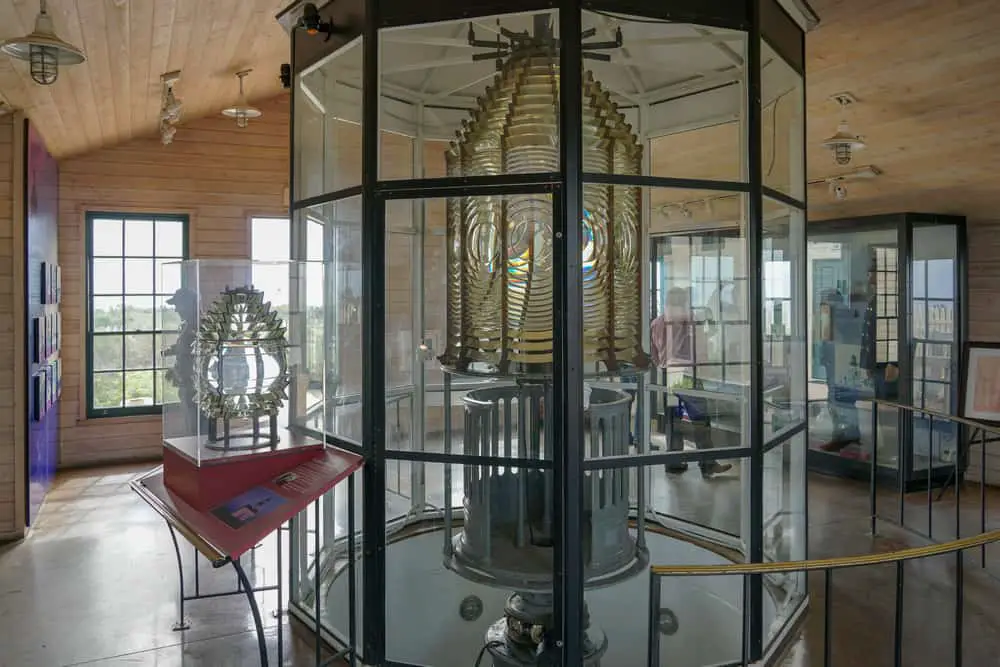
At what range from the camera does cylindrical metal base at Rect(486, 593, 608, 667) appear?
2494 millimetres

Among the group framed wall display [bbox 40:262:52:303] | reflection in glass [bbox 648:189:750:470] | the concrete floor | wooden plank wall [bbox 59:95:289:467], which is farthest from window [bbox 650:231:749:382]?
wooden plank wall [bbox 59:95:289:467]

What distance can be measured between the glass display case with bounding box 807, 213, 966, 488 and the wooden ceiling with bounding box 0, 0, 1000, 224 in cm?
24

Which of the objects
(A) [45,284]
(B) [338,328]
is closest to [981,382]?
(B) [338,328]

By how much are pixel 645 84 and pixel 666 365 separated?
100 centimetres

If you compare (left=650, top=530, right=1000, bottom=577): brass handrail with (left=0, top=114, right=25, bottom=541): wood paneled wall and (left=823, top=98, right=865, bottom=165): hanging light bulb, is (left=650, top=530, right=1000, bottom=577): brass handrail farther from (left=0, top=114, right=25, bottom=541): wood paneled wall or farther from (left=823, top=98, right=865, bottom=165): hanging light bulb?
(left=0, top=114, right=25, bottom=541): wood paneled wall

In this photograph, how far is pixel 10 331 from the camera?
4.18 meters

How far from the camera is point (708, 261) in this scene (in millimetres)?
2783

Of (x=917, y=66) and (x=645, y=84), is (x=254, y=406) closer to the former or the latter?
(x=645, y=84)

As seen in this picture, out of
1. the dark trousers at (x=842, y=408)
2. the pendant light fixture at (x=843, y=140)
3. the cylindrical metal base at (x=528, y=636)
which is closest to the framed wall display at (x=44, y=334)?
the cylindrical metal base at (x=528, y=636)

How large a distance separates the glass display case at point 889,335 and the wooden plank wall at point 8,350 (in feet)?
16.3

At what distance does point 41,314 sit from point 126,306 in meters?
1.63

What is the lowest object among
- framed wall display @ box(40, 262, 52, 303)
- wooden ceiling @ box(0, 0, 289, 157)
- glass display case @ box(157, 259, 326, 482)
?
glass display case @ box(157, 259, 326, 482)

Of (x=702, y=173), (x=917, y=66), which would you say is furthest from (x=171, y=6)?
(x=917, y=66)

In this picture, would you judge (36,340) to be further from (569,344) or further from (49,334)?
(569,344)
